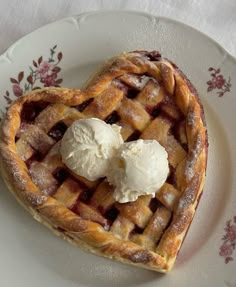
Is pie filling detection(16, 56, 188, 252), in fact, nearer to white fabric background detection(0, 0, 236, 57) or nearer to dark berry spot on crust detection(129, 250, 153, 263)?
dark berry spot on crust detection(129, 250, 153, 263)

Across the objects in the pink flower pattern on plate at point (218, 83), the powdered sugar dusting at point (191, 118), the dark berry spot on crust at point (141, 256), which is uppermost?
the pink flower pattern on plate at point (218, 83)

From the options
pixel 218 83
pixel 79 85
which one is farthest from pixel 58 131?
pixel 218 83

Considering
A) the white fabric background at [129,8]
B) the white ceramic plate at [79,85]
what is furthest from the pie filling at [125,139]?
the white fabric background at [129,8]

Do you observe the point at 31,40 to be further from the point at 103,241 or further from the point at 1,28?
the point at 103,241

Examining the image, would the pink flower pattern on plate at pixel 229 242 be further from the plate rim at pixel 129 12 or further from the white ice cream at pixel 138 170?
the plate rim at pixel 129 12

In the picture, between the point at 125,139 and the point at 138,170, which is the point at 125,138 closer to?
the point at 125,139
